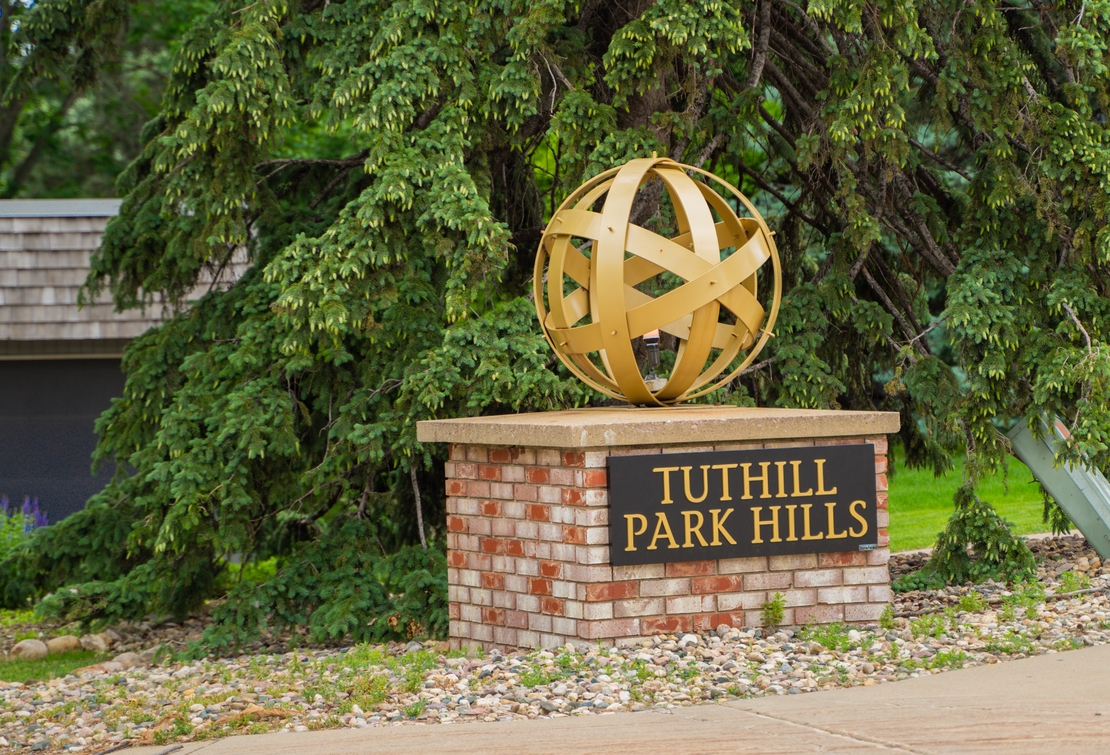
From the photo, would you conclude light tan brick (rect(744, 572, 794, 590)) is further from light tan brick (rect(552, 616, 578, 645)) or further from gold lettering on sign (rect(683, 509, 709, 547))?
light tan brick (rect(552, 616, 578, 645))

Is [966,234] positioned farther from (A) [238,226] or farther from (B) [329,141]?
(B) [329,141]

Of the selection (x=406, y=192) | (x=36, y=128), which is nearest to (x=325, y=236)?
(x=406, y=192)

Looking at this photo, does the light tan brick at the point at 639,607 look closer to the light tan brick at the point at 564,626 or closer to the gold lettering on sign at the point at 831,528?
the light tan brick at the point at 564,626

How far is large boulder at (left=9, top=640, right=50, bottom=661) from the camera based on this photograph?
29.1 feet

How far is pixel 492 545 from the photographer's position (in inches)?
253

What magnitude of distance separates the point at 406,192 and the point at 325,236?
2.02ft

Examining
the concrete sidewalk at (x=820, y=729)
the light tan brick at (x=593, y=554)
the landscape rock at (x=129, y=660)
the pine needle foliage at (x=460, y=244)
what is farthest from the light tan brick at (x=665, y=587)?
the landscape rock at (x=129, y=660)

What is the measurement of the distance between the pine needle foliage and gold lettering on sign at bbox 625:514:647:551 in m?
1.71

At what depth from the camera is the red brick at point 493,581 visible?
6355 mm

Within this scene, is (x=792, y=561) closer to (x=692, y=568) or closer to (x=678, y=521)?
(x=692, y=568)

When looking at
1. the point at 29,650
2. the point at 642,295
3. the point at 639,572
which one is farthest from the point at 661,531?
the point at 29,650

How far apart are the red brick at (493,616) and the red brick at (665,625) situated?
89 cm

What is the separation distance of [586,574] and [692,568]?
545mm

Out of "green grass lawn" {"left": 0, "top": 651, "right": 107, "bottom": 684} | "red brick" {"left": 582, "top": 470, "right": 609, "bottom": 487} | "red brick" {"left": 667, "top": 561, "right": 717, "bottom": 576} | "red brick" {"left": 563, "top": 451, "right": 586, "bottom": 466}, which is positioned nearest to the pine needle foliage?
"green grass lawn" {"left": 0, "top": 651, "right": 107, "bottom": 684}
